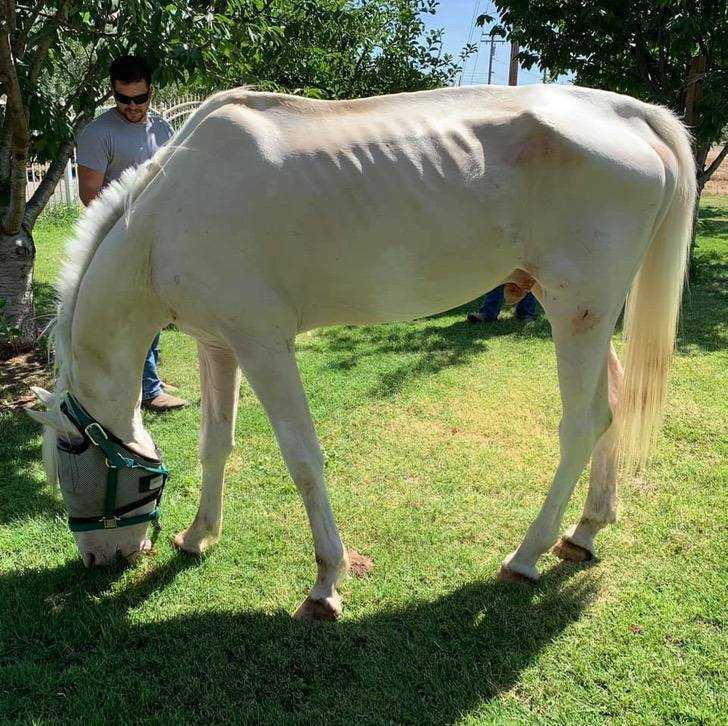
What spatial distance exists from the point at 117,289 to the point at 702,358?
16.0ft

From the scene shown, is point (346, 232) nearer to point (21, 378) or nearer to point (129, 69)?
point (129, 69)

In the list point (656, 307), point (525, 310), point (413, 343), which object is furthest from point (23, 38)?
point (525, 310)

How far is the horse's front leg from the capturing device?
277 cm

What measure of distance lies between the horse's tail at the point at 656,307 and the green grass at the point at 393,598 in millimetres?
600

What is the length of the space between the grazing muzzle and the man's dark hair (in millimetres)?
2059

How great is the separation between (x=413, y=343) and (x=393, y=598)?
3.55 meters

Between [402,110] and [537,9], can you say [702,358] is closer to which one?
[402,110]

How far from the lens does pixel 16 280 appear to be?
204 inches

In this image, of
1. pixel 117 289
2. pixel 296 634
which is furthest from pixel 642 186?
pixel 296 634

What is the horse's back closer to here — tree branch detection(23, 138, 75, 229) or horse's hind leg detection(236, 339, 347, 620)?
horse's hind leg detection(236, 339, 347, 620)

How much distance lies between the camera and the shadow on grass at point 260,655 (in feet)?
6.81

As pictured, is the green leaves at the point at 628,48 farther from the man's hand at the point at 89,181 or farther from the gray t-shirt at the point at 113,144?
the man's hand at the point at 89,181

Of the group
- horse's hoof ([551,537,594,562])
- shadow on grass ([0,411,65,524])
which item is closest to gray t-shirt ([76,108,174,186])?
shadow on grass ([0,411,65,524])

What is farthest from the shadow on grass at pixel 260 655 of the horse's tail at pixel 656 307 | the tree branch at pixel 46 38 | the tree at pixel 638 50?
the tree at pixel 638 50
